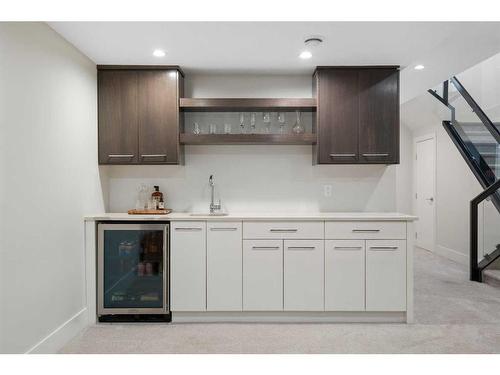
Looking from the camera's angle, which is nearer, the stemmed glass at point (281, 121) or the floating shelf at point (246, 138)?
the floating shelf at point (246, 138)

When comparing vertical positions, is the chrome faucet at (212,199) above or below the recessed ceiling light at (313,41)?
below

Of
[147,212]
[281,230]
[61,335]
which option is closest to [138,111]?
[147,212]

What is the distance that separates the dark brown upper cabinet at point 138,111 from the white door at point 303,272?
1.40 metres

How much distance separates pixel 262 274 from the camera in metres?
3.13

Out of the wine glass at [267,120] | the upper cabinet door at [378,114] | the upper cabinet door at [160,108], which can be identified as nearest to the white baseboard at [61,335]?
the upper cabinet door at [160,108]

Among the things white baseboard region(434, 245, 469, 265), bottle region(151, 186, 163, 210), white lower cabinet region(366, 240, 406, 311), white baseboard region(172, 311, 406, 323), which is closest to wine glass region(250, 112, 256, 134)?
bottle region(151, 186, 163, 210)

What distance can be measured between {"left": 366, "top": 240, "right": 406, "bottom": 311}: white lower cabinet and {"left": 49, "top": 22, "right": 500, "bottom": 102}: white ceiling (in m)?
1.69

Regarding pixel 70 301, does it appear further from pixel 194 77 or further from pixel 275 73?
pixel 275 73

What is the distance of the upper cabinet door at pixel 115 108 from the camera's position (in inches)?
133

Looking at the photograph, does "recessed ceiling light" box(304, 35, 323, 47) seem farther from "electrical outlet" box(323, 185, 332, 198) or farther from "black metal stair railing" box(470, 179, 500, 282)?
"black metal stair railing" box(470, 179, 500, 282)

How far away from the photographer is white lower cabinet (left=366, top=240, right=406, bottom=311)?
122 inches

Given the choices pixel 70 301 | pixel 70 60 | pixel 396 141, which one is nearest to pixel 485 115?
pixel 396 141

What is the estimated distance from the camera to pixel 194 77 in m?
3.66

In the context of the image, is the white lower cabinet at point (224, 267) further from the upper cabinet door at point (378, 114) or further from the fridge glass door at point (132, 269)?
the upper cabinet door at point (378, 114)
